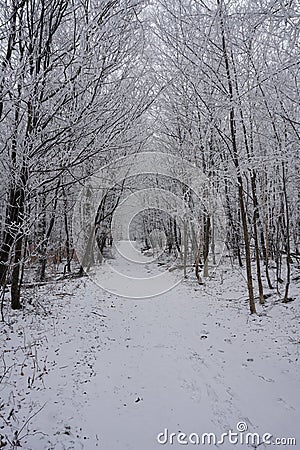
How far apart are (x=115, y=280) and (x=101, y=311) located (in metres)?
5.82

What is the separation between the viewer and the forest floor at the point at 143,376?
316 centimetres

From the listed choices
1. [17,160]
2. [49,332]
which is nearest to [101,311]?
[49,332]

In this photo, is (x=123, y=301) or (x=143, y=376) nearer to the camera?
(x=143, y=376)

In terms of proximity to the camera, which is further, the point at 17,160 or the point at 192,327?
the point at 192,327

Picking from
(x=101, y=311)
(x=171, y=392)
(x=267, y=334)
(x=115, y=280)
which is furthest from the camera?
(x=115, y=280)

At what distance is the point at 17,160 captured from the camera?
17.2ft

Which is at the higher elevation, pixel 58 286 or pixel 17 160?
pixel 17 160

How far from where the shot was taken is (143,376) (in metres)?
4.41

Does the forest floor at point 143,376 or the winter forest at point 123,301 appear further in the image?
the winter forest at point 123,301

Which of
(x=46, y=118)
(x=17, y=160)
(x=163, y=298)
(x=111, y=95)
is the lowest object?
(x=163, y=298)

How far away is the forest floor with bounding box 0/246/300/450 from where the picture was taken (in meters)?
3.16

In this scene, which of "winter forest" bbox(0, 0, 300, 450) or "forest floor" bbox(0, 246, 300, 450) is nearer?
"forest floor" bbox(0, 246, 300, 450)

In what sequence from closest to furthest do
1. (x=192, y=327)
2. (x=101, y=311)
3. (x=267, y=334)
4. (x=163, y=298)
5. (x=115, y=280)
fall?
(x=267, y=334), (x=192, y=327), (x=101, y=311), (x=163, y=298), (x=115, y=280)

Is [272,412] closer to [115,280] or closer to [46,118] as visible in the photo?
[46,118]
